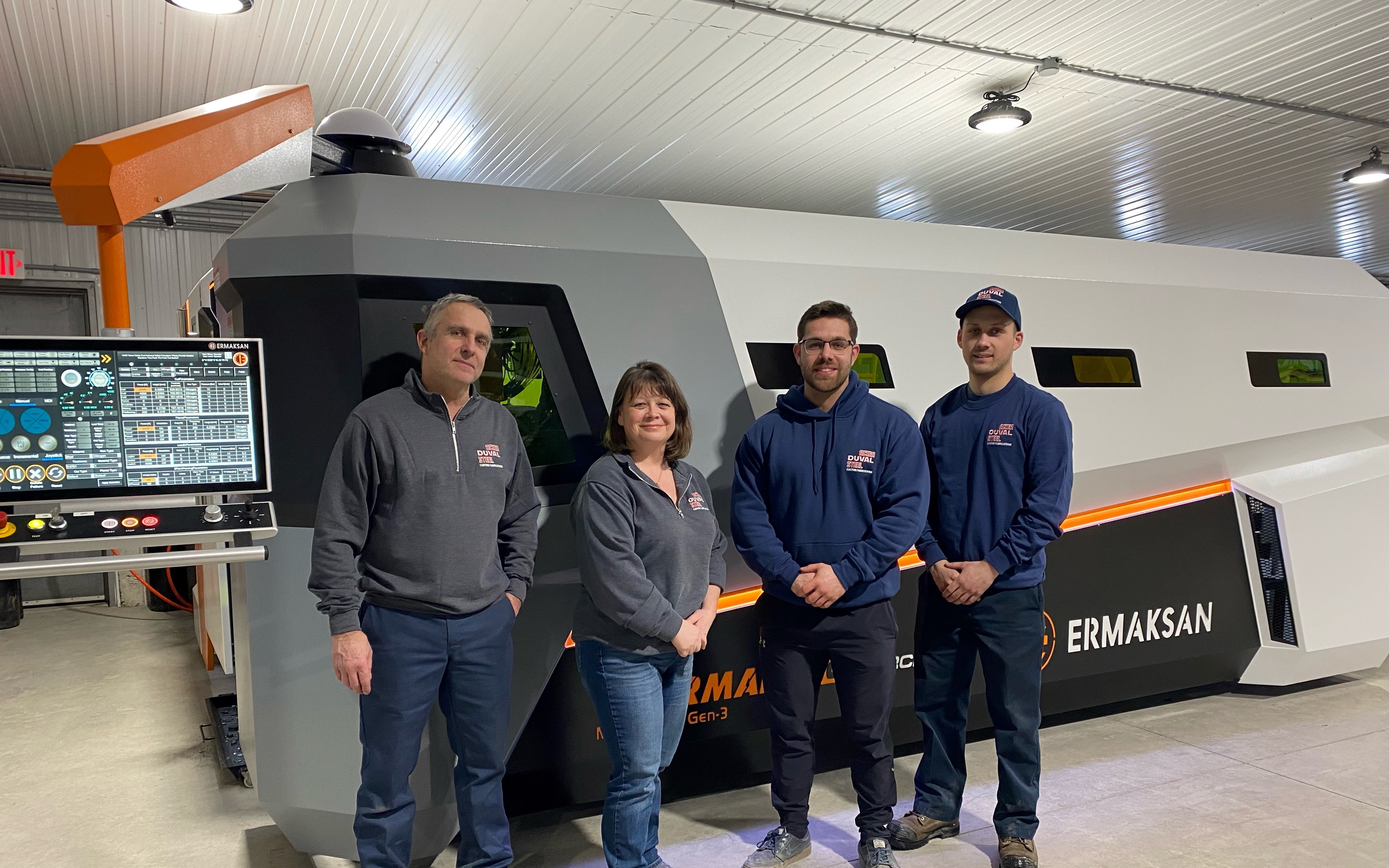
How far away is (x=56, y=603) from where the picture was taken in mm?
7203

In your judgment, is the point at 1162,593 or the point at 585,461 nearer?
the point at 585,461

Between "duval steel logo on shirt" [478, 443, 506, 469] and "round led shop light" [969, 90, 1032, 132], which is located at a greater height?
"round led shop light" [969, 90, 1032, 132]

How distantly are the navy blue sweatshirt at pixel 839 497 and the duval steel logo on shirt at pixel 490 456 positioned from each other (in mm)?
A: 717

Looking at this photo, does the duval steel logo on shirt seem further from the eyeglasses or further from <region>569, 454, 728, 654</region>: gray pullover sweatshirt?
the eyeglasses

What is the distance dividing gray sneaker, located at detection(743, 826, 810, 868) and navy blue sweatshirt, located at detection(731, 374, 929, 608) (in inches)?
26.8

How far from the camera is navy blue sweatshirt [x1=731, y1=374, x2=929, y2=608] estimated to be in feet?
8.61

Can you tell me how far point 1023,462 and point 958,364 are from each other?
929 millimetres

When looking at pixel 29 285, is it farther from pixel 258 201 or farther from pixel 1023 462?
pixel 1023 462

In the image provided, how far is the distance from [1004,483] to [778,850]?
1.24 metres

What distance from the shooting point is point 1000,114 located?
523 centimetres

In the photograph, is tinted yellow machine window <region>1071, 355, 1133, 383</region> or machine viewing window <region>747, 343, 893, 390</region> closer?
machine viewing window <region>747, 343, 893, 390</region>

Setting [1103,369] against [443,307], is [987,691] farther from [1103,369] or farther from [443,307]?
[443,307]

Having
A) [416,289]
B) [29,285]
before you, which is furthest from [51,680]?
[416,289]

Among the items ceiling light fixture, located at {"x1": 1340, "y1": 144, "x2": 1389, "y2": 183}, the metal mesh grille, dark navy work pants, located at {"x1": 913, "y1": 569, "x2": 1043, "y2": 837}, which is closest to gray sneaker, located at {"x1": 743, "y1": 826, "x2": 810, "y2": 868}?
A: dark navy work pants, located at {"x1": 913, "y1": 569, "x2": 1043, "y2": 837}
